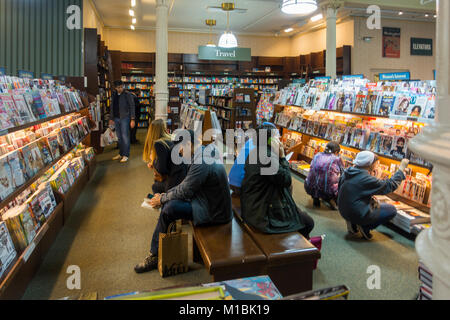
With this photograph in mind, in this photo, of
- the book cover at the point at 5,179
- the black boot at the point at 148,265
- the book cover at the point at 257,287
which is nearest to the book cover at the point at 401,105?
the black boot at the point at 148,265

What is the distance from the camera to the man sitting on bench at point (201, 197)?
9.57ft

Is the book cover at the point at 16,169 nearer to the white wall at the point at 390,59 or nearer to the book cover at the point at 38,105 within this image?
the book cover at the point at 38,105

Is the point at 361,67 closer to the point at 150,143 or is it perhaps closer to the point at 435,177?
the point at 150,143

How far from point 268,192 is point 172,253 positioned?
3.15 ft

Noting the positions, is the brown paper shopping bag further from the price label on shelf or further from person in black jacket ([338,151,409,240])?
person in black jacket ([338,151,409,240])

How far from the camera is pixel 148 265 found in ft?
10.2

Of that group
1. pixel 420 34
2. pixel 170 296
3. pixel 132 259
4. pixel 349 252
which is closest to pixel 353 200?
pixel 349 252

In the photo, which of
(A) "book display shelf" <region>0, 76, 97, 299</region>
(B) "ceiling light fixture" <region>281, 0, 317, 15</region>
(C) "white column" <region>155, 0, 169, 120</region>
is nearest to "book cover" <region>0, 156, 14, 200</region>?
(A) "book display shelf" <region>0, 76, 97, 299</region>

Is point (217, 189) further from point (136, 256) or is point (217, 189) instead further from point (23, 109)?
point (23, 109)

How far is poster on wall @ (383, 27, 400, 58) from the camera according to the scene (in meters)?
12.7

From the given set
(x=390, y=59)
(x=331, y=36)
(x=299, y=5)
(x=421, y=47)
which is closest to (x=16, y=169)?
(x=299, y=5)

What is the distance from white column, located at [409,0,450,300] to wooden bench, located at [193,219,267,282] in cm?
162

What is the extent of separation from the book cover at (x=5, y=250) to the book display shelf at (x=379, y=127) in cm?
365

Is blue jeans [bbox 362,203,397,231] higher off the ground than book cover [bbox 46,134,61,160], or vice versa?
book cover [bbox 46,134,61,160]
